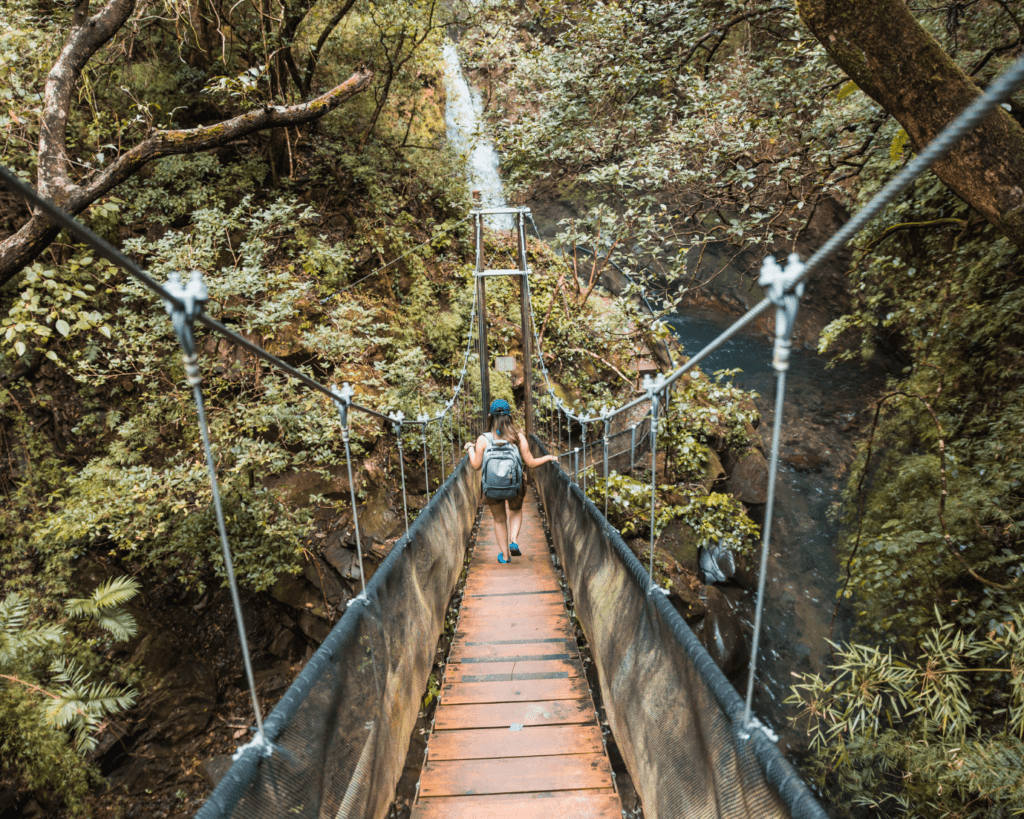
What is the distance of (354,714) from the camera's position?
3.51 ft

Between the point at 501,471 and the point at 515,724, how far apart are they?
3.63 feet

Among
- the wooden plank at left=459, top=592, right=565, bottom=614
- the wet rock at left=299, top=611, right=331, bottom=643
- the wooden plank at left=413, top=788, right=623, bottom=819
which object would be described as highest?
the wooden plank at left=459, top=592, right=565, bottom=614

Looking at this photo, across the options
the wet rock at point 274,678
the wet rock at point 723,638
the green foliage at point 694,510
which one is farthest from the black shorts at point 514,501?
the wet rock at point 723,638

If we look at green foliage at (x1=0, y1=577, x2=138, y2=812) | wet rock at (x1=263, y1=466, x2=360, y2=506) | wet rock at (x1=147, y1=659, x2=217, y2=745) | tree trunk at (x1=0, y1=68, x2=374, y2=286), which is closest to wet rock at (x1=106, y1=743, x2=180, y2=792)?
wet rock at (x1=147, y1=659, x2=217, y2=745)

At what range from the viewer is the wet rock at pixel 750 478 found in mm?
5031

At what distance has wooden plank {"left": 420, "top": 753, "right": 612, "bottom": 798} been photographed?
1439mm

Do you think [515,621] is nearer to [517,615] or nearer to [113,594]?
[517,615]

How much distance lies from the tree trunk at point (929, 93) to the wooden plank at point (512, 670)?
1829 millimetres

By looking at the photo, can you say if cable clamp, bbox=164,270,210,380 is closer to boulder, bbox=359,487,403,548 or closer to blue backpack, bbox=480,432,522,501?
blue backpack, bbox=480,432,522,501

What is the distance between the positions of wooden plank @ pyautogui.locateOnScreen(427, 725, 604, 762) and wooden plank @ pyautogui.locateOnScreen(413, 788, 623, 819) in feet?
0.44

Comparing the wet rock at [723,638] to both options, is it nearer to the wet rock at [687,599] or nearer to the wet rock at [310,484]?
the wet rock at [687,599]

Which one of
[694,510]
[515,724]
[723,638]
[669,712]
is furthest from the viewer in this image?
[723,638]

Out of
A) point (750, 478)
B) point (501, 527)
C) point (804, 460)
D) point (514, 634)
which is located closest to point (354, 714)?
point (514, 634)

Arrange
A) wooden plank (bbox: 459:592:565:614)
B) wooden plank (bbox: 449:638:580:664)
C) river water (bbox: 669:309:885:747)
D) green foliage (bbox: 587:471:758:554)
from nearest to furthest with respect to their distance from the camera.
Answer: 1. wooden plank (bbox: 449:638:580:664)
2. wooden plank (bbox: 459:592:565:614)
3. green foliage (bbox: 587:471:758:554)
4. river water (bbox: 669:309:885:747)
